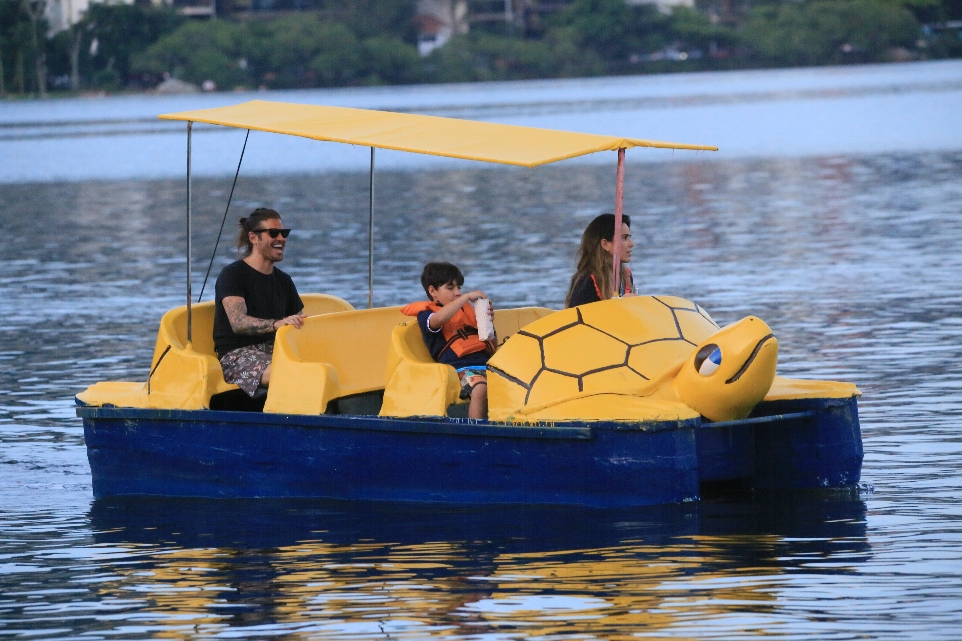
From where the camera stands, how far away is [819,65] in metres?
163

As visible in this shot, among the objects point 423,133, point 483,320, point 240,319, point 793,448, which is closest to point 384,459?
point 483,320

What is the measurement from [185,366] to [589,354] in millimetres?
2432

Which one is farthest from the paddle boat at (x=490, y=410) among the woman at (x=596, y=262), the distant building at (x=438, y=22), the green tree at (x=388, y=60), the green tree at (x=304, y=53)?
the distant building at (x=438, y=22)

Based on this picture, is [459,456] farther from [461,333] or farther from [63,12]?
[63,12]

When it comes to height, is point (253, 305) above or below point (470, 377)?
above

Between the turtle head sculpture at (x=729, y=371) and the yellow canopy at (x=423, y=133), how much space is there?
1.05m

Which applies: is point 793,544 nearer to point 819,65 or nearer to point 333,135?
point 333,135

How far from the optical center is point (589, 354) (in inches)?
364

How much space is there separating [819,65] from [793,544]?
15794cm

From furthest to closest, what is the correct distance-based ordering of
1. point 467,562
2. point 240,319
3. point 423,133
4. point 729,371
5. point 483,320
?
point 240,319, point 423,133, point 483,320, point 729,371, point 467,562

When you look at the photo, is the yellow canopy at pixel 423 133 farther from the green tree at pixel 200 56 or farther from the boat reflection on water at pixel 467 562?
the green tree at pixel 200 56

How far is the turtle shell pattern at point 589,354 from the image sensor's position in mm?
9180

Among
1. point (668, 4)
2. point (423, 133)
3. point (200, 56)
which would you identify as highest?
point (668, 4)

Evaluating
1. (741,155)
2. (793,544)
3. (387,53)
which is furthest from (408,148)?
(387,53)
